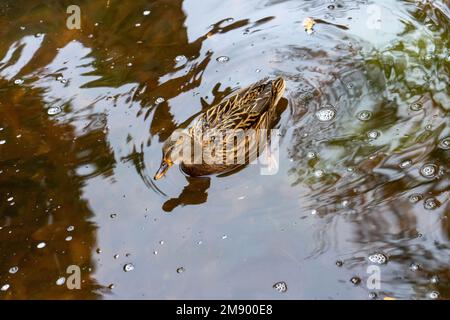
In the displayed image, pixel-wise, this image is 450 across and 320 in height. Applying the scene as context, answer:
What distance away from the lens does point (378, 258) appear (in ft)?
15.4

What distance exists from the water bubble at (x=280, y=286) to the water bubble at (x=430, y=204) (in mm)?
1372

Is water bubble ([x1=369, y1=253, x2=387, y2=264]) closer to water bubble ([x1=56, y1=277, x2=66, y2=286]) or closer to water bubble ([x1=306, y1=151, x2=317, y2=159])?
water bubble ([x1=306, y1=151, x2=317, y2=159])

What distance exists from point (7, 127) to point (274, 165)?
9.80 ft

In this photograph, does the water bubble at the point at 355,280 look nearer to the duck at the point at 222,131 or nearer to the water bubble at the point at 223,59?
the duck at the point at 222,131

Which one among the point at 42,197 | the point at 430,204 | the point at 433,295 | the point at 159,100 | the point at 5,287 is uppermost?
the point at 159,100

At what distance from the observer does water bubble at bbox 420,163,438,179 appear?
516 centimetres

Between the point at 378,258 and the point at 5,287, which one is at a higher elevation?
the point at 5,287

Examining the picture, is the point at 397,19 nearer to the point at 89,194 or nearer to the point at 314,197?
the point at 314,197

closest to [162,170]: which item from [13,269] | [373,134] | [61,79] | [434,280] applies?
[13,269]

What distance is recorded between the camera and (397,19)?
22.6ft

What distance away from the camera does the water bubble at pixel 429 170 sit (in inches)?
203

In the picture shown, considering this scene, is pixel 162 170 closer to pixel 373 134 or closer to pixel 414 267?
pixel 373 134

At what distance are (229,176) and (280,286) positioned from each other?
1.30m

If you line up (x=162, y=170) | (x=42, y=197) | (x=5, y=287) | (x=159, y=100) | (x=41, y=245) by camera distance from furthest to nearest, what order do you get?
(x=159, y=100) < (x=42, y=197) < (x=162, y=170) < (x=41, y=245) < (x=5, y=287)
